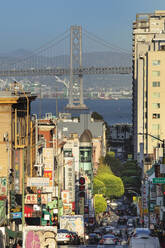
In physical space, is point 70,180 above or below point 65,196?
below

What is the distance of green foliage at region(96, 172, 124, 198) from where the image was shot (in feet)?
388

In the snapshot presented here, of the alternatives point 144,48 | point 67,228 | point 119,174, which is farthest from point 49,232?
point 144,48

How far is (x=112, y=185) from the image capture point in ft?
388

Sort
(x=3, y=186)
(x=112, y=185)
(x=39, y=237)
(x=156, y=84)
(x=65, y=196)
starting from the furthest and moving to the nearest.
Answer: (x=156, y=84)
(x=112, y=185)
(x=65, y=196)
(x=3, y=186)
(x=39, y=237)

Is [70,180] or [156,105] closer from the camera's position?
[70,180]

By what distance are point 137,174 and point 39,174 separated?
6590cm

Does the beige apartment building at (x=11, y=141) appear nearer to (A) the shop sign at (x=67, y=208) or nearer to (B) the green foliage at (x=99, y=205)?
(A) the shop sign at (x=67, y=208)

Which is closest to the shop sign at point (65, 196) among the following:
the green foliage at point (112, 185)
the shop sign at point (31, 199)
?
the shop sign at point (31, 199)

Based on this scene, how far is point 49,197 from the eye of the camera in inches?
2576

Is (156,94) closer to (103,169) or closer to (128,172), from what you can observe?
(128,172)

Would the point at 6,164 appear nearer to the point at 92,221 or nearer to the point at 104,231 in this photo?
the point at 104,231

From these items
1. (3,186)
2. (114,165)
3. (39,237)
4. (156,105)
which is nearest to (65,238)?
(3,186)

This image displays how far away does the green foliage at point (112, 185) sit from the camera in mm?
118312

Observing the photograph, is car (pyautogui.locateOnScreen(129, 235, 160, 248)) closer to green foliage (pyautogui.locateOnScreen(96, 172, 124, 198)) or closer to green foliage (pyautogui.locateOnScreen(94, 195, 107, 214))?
green foliage (pyautogui.locateOnScreen(94, 195, 107, 214))
